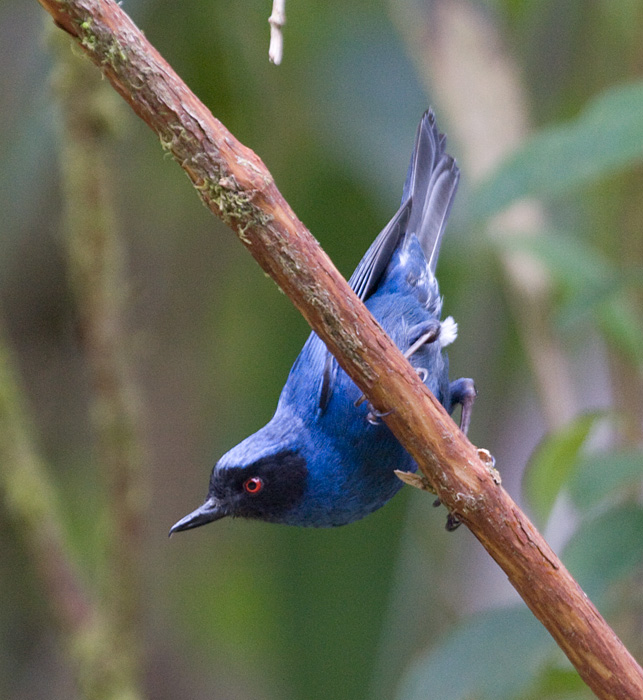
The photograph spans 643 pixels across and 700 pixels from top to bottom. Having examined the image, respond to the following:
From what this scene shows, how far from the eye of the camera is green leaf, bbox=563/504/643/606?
2.46 metres

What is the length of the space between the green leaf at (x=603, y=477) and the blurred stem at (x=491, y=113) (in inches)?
40.9

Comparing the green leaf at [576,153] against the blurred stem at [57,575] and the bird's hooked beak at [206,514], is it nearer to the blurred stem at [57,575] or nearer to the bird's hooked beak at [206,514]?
the bird's hooked beak at [206,514]

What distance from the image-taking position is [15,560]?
4754 mm

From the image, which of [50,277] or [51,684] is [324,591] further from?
[50,277]

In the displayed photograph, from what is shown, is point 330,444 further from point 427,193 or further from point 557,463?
point 427,193

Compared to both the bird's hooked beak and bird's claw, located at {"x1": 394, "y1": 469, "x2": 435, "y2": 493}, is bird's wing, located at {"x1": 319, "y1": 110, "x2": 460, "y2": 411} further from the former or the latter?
bird's claw, located at {"x1": 394, "y1": 469, "x2": 435, "y2": 493}

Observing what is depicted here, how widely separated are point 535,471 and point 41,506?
2.15 metres

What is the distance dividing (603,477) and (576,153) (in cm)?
90

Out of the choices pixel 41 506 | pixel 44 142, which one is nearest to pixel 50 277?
pixel 44 142

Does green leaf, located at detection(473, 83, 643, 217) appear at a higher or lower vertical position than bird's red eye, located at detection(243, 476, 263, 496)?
higher

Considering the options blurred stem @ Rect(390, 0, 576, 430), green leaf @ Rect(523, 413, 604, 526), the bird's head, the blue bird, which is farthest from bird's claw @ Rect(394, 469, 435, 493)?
blurred stem @ Rect(390, 0, 576, 430)

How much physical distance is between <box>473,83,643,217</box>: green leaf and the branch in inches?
37.6

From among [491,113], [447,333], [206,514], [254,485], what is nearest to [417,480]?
[254,485]

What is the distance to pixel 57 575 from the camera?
407 cm
